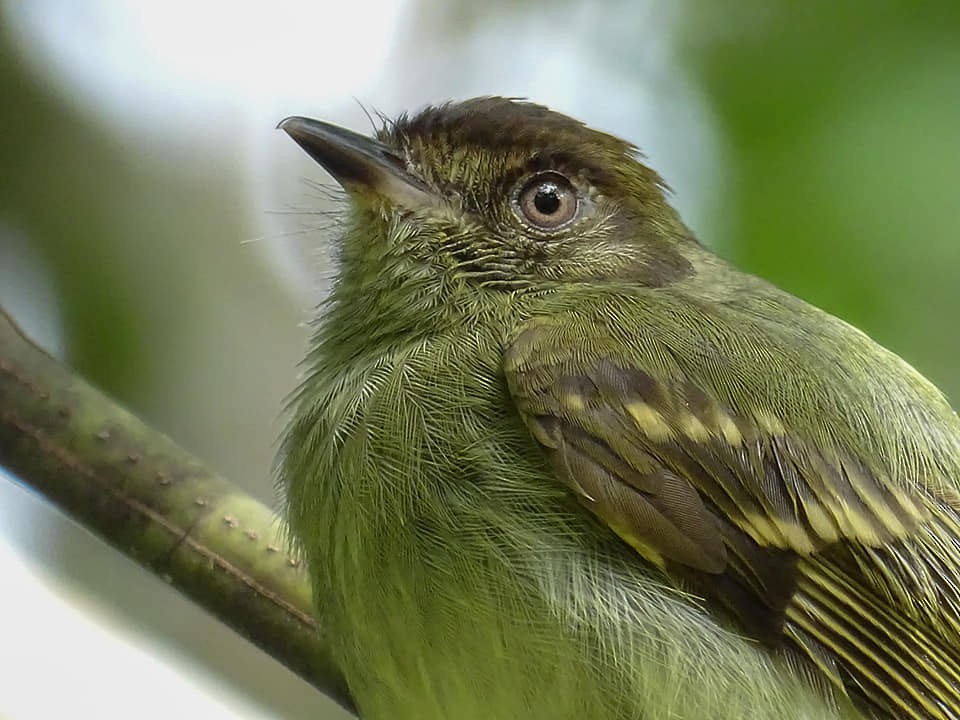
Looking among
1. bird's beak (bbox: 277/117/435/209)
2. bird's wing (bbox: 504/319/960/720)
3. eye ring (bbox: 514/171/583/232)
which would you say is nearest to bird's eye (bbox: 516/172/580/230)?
eye ring (bbox: 514/171/583/232)

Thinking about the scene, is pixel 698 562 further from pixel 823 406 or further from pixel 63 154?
pixel 63 154

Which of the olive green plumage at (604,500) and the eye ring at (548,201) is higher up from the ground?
the eye ring at (548,201)

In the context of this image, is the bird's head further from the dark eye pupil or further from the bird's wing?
the bird's wing

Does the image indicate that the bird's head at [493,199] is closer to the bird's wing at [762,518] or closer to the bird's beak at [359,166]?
the bird's beak at [359,166]

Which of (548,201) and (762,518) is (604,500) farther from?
(548,201)

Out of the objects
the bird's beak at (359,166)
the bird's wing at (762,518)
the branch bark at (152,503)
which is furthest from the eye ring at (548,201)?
the branch bark at (152,503)

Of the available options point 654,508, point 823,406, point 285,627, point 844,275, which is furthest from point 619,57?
point 285,627

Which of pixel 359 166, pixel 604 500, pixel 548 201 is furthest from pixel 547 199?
pixel 604 500
